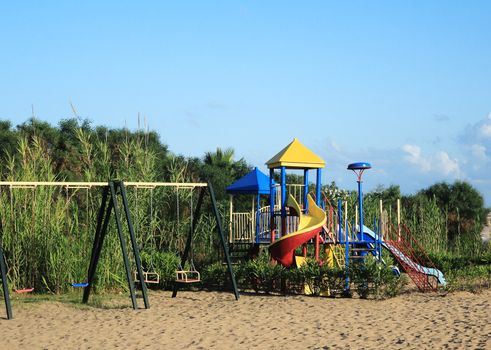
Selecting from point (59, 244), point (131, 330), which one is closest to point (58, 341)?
point (131, 330)

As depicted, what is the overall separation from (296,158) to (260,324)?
600 centimetres

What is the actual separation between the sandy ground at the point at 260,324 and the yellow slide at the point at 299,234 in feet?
4.48

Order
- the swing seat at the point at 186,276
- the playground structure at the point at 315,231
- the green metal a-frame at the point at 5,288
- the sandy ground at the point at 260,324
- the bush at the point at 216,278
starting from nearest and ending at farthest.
Result: 1. the sandy ground at the point at 260,324
2. the green metal a-frame at the point at 5,288
3. the swing seat at the point at 186,276
4. the playground structure at the point at 315,231
5. the bush at the point at 216,278

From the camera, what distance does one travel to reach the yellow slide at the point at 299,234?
14820 mm

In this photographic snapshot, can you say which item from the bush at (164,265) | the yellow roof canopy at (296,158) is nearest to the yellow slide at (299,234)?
the yellow roof canopy at (296,158)

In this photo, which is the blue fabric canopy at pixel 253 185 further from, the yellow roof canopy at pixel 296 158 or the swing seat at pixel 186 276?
the swing seat at pixel 186 276

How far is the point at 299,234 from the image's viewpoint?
14812mm

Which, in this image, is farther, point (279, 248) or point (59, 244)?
point (279, 248)

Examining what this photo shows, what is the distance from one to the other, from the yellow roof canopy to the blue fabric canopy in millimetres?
2103

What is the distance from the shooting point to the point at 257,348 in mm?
9133

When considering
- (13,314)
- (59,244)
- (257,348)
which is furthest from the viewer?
(59,244)

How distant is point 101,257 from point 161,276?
1760mm

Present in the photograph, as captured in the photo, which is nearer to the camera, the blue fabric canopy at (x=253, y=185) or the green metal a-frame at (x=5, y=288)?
the green metal a-frame at (x=5, y=288)

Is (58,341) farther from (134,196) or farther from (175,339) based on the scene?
(134,196)
